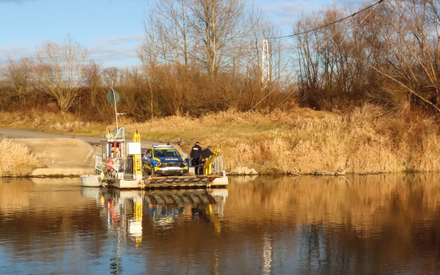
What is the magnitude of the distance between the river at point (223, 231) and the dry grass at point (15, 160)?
7668 mm

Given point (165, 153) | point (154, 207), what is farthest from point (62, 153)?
point (154, 207)

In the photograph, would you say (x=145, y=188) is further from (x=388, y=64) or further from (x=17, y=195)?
(x=388, y=64)

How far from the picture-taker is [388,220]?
19.4 m

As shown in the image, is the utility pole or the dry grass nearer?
the dry grass

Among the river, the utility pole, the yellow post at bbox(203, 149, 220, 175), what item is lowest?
the river

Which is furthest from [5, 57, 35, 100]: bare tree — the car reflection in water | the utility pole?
the car reflection in water

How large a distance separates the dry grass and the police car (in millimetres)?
9645

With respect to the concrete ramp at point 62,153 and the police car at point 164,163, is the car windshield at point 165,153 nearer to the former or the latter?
the police car at point 164,163

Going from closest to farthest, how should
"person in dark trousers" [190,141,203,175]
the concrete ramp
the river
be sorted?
the river < "person in dark trousers" [190,141,203,175] < the concrete ramp

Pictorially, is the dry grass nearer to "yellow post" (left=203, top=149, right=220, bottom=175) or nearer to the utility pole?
"yellow post" (left=203, top=149, right=220, bottom=175)

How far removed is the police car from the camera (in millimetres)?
30328

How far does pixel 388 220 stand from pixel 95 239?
9.27 metres

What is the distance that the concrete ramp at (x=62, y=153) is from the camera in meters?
39.1

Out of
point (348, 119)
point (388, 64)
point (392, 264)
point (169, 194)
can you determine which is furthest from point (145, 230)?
point (388, 64)
